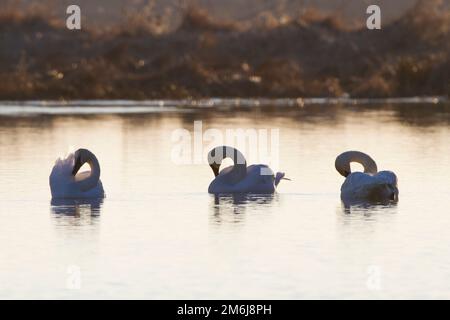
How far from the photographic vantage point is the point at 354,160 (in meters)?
21.3

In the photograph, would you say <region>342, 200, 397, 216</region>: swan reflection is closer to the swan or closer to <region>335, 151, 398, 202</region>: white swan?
<region>335, 151, 398, 202</region>: white swan

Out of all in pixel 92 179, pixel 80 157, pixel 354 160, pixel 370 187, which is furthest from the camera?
pixel 354 160

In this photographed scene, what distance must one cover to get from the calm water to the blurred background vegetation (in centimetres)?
2005

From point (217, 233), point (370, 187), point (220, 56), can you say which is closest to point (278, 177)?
point (370, 187)

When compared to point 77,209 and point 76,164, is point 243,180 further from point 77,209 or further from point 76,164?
point 77,209

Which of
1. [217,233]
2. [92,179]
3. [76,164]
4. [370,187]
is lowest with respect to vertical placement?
[217,233]

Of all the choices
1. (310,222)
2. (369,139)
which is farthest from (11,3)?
(310,222)

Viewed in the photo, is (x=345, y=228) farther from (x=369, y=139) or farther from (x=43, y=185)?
(x=369, y=139)

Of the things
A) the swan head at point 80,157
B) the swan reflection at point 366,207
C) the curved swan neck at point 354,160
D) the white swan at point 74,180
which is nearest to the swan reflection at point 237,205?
the swan reflection at point 366,207

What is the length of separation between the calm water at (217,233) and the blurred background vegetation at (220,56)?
20.1 meters

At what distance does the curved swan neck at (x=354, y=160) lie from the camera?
2119 cm

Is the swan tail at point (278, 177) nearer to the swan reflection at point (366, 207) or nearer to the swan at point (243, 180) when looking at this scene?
the swan at point (243, 180)

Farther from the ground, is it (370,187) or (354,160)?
(354,160)

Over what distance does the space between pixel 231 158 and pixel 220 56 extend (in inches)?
1279
